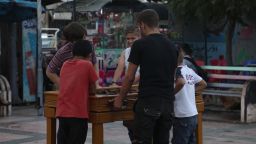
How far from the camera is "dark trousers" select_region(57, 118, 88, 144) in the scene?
6.09 metres

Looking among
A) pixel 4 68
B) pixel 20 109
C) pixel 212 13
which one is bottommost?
pixel 20 109

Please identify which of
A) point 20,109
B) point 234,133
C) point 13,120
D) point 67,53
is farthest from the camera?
point 20,109

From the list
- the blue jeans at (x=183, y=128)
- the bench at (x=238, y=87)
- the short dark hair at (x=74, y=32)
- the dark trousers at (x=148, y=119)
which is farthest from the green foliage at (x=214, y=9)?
the dark trousers at (x=148, y=119)

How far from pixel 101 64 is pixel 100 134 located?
10403mm

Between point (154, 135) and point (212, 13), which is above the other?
point (212, 13)

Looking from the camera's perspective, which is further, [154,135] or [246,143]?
[246,143]

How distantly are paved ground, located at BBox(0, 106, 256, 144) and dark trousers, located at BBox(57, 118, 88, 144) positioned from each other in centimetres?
318

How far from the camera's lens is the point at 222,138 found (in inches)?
388

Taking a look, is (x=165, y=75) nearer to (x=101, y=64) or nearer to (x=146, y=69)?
(x=146, y=69)

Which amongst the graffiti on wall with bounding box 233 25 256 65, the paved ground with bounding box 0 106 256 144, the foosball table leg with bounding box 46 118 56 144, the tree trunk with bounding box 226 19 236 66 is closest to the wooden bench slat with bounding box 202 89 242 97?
the paved ground with bounding box 0 106 256 144

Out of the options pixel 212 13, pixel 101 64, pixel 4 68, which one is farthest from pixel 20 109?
pixel 212 13

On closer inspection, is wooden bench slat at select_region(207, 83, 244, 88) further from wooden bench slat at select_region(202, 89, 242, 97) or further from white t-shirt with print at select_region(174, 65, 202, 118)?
white t-shirt with print at select_region(174, 65, 202, 118)

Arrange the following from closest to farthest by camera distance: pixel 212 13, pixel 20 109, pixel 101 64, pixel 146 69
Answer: pixel 146 69 < pixel 20 109 < pixel 212 13 < pixel 101 64

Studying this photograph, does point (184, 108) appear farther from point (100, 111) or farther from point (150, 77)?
point (100, 111)
